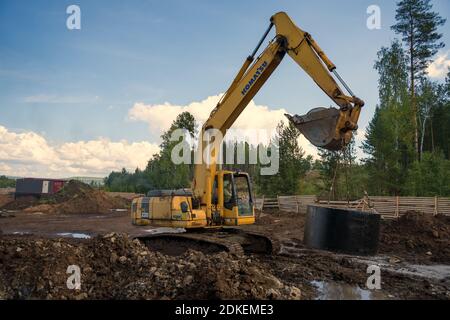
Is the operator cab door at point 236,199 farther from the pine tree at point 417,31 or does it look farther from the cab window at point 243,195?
the pine tree at point 417,31

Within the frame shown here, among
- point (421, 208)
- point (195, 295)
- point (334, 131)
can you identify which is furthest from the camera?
point (421, 208)

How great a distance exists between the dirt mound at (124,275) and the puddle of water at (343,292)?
31.8 inches

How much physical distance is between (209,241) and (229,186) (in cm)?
180

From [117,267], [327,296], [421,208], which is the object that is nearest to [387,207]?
[421,208]

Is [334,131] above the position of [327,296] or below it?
above

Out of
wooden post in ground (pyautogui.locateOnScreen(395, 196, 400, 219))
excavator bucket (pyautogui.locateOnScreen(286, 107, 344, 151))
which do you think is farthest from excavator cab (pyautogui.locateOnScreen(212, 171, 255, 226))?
wooden post in ground (pyautogui.locateOnScreen(395, 196, 400, 219))

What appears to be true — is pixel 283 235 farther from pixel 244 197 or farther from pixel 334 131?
pixel 334 131

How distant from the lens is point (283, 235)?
51.5 ft

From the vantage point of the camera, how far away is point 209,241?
9.00 meters

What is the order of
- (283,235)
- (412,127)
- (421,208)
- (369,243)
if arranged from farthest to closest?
(412,127), (421,208), (283,235), (369,243)

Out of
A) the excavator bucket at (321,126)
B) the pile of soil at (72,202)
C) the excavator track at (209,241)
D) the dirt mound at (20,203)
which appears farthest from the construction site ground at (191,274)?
the dirt mound at (20,203)

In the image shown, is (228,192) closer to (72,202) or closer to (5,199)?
(72,202)

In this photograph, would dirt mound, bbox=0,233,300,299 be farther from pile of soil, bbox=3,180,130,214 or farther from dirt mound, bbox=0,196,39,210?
dirt mound, bbox=0,196,39,210

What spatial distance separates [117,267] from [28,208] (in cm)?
2485
